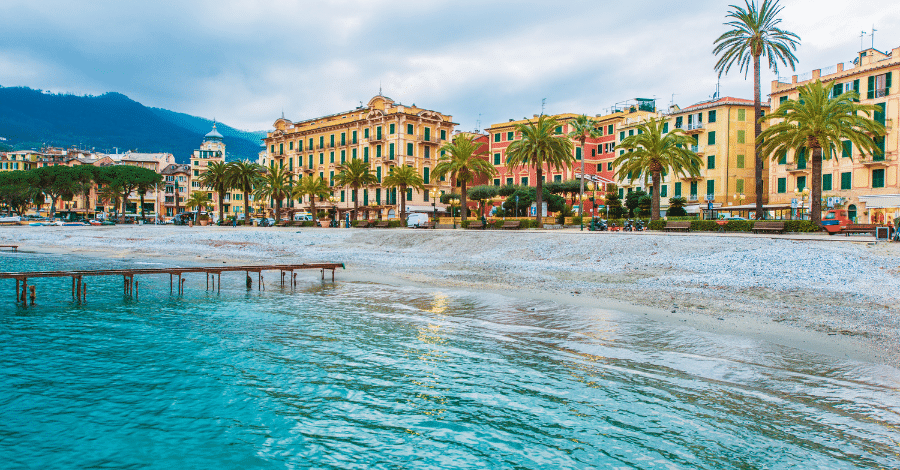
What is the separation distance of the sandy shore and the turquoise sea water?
166 centimetres

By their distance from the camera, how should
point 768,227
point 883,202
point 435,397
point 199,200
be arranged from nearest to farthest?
point 435,397, point 768,227, point 883,202, point 199,200

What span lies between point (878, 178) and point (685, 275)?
40.5 meters

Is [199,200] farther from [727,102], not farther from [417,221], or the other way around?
[727,102]

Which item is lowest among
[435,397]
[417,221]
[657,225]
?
[435,397]

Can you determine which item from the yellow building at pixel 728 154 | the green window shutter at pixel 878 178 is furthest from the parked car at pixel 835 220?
the yellow building at pixel 728 154

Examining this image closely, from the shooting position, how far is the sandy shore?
12.2 metres

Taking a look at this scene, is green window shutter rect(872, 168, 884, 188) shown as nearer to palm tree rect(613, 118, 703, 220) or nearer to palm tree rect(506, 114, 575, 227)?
palm tree rect(613, 118, 703, 220)

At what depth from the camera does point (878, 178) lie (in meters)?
46.8

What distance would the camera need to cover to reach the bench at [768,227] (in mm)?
34312

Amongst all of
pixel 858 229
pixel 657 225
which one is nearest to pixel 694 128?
pixel 657 225

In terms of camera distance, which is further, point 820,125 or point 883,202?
point 883,202

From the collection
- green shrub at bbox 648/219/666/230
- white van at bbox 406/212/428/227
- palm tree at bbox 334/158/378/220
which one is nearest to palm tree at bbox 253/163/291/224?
palm tree at bbox 334/158/378/220

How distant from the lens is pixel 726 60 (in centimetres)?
4628

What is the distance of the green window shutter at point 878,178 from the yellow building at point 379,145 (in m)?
43.9
